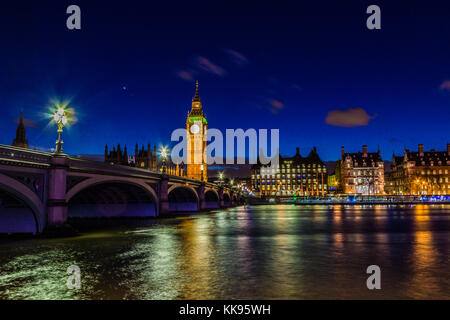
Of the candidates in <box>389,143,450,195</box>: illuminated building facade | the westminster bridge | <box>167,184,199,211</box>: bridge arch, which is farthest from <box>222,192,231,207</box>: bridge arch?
<box>389,143,450,195</box>: illuminated building facade

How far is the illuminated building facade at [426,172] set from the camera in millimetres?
169125

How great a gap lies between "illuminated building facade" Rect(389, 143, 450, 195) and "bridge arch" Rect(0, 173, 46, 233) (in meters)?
175

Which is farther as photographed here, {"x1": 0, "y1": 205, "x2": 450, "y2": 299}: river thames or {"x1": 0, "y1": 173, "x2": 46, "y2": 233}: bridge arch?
{"x1": 0, "y1": 173, "x2": 46, "y2": 233}: bridge arch

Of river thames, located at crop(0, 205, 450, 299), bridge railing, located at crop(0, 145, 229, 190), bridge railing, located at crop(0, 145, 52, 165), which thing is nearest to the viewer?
river thames, located at crop(0, 205, 450, 299)

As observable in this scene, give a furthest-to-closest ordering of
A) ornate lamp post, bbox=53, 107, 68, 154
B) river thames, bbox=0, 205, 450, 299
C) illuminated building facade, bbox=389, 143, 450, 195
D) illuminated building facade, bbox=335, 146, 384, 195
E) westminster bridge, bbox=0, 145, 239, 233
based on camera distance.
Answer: illuminated building facade, bbox=335, 146, 384, 195 < illuminated building facade, bbox=389, 143, 450, 195 < ornate lamp post, bbox=53, 107, 68, 154 < westminster bridge, bbox=0, 145, 239, 233 < river thames, bbox=0, 205, 450, 299

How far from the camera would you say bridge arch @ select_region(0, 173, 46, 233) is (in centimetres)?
2225

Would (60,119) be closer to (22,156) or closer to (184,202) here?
(22,156)

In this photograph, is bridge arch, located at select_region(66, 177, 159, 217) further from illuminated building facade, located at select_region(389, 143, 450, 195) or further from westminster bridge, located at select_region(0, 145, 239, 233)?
illuminated building facade, located at select_region(389, 143, 450, 195)

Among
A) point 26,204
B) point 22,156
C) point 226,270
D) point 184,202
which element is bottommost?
point 184,202

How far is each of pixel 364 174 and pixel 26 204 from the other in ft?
627

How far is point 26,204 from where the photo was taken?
Answer: 24.4 m

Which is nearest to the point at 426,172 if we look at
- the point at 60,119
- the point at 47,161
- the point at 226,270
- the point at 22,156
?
the point at 60,119
